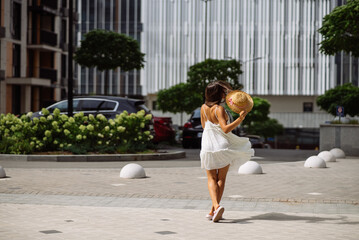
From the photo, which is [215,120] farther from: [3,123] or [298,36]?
[298,36]

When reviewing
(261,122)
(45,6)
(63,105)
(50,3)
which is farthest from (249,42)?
(63,105)

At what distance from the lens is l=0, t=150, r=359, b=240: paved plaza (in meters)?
7.19

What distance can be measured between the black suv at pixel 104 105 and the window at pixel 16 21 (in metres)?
27.0

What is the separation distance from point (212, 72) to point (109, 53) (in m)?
7.21

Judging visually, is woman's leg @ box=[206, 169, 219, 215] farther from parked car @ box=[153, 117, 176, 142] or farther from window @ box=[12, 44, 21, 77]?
window @ box=[12, 44, 21, 77]

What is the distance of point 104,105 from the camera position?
71.2ft

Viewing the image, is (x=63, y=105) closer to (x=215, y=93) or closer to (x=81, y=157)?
(x=81, y=157)

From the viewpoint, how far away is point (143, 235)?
696 centimetres

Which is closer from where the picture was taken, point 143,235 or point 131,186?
point 143,235

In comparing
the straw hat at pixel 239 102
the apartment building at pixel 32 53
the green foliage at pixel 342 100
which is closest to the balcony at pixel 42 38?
the apartment building at pixel 32 53

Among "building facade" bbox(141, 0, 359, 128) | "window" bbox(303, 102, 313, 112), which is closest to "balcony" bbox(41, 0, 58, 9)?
"building facade" bbox(141, 0, 359, 128)

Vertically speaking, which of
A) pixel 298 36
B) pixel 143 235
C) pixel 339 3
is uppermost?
pixel 298 36

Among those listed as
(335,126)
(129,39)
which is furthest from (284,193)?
(129,39)

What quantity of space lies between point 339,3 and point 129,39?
2485cm
